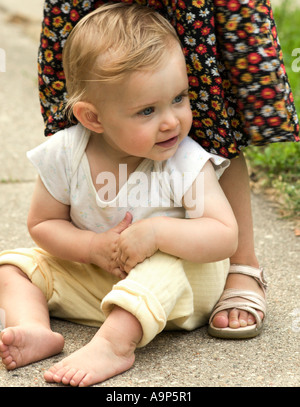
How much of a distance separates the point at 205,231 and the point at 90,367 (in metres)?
0.45

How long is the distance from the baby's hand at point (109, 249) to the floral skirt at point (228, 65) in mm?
341

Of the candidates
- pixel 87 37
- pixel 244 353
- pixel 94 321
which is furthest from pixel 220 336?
pixel 87 37

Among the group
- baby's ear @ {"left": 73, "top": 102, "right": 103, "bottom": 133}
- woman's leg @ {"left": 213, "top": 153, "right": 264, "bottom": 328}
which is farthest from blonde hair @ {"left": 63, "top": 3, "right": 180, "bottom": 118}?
woman's leg @ {"left": 213, "top": 153, "right": 264, "bottom": 328}

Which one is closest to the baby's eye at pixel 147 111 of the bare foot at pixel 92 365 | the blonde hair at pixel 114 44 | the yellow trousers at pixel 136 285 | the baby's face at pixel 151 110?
the baby's face at pixel 151 110

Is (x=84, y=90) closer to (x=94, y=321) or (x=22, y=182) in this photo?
(x=94, y=321)

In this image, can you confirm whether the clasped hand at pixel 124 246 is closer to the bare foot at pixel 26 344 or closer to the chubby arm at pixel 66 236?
the chubby arm at pixel 66 236

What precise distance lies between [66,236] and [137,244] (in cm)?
25

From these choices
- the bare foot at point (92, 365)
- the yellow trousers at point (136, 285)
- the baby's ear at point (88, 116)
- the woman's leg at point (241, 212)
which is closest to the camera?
the bare foot at point (92, 365)

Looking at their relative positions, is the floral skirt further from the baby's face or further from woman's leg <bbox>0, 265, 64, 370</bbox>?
woman's leg <bbox>0, 265, 64, 370</bbox>

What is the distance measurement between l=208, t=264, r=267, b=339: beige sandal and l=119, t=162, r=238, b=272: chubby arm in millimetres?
205

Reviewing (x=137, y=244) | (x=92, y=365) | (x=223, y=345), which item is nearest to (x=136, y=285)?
(x=137, y=244)

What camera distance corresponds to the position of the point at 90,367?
64.6 inches

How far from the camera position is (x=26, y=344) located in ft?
5.63

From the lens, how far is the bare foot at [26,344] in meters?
1.68
